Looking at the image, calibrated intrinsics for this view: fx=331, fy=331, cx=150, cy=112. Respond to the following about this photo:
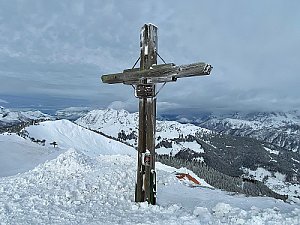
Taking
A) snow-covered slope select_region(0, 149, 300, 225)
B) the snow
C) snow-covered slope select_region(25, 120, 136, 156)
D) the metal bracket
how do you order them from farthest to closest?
snow-covered slope select_region(25, 120, 136, 156) < the snow < the metal bracket < snow-covered slope select_region(0, 149, 300, 225)

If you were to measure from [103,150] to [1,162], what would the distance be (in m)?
87.9

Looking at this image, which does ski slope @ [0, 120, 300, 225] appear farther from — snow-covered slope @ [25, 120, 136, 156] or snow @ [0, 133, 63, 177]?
snow-covered slope @ [25, 120, 136, 156]

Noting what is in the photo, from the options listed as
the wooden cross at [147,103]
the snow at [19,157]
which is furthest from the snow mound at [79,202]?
the snow at [19,157]

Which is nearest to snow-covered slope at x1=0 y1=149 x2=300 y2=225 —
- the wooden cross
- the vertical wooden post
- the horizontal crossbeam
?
the vertical wooden post

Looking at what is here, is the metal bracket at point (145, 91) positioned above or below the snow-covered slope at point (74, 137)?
above

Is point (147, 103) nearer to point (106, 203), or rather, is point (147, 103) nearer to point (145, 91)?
point (145, 91)

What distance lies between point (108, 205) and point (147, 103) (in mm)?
3339

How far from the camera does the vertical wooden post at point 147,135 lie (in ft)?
34.1

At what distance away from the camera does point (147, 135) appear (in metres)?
10.6

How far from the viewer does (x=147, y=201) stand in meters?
10.3

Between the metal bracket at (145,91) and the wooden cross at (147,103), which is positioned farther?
the metal bracket at (145,91)

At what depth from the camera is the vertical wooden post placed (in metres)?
10.4

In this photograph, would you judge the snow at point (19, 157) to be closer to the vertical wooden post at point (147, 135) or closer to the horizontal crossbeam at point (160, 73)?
the horizontal crossbeam at point (160, 73)

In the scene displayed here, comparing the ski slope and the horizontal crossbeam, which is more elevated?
the horizontal crossbeam
